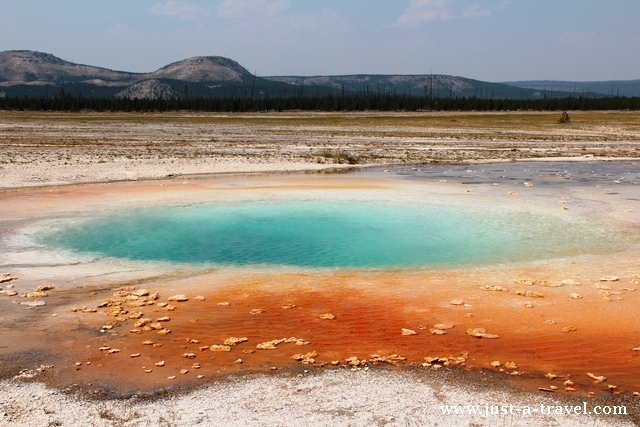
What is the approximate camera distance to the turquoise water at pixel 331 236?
34.2ft

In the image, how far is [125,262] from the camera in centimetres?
999

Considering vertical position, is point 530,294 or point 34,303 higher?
A: point 530,294

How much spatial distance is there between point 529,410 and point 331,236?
7104mm

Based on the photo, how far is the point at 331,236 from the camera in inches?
471

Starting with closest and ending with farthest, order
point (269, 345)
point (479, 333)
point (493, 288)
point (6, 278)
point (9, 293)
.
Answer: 1. point (269, 345)
2. point (479, 333)
3. point (9, 293)
4. point (493, 288)
5. point (6, 278)

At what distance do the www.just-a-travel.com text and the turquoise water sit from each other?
15.7ft

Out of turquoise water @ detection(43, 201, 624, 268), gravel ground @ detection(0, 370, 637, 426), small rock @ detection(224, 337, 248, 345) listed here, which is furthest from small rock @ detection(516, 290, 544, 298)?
small rock @ detection(224, 337, 248, 345)

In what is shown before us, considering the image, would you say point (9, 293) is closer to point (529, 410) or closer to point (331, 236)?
point (331, 236)

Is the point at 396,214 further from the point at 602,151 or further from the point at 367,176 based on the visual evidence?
the point at 602,151

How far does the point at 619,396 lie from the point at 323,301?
3733 millimetres

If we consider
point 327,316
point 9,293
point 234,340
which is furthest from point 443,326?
point 9,293

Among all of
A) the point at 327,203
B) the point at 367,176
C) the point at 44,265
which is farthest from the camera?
the point at 367,176

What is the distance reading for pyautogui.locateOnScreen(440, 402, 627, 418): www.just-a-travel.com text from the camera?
505 cm

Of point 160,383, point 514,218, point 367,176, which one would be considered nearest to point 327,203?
point 514,218
